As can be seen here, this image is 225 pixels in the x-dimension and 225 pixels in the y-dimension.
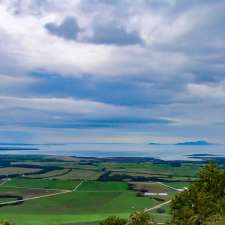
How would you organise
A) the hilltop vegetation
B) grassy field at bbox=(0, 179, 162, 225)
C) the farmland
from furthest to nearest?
the farmland → grassy field at bbox=(0, 179, 162, 225) → the hilltop vegetation

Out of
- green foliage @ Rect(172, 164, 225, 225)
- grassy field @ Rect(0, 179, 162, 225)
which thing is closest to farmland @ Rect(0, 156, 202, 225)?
grassy field @ Rect(0, 179, 162, 225)

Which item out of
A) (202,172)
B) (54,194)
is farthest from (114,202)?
(202,172)

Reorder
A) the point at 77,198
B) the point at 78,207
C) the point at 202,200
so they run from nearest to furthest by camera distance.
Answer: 1. the point at 202,200
2. the point at 78,207
3. the point at 77,198

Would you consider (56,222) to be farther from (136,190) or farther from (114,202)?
(136,190)

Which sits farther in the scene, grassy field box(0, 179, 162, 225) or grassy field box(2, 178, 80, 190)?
grassy field box(2, 178, 80, 190)

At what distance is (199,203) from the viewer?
49.8 m

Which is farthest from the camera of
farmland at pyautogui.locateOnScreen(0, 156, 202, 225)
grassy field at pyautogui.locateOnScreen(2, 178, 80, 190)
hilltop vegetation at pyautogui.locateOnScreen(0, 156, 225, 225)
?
grassy field at pyautogui.locateOnScreen(2, 178, 80, 190)

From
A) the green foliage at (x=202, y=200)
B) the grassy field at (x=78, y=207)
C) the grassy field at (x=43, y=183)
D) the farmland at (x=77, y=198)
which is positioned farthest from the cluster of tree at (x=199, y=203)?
the grassy field at (x=43, y=183)

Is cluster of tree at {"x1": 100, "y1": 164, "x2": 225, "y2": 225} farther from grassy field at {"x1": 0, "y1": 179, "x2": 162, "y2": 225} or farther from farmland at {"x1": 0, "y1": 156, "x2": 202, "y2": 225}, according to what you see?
grassy field at {"x1": 0, "y1": 179, "x2": 162, "y2": 225}

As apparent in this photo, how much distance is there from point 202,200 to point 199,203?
438mm

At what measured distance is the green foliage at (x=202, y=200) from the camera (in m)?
48.7

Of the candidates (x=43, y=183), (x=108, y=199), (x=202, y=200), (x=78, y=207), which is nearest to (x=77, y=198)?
(x=108, y=199)

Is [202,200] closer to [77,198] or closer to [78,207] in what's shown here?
[78,207]

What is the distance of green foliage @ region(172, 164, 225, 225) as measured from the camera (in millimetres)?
48719
